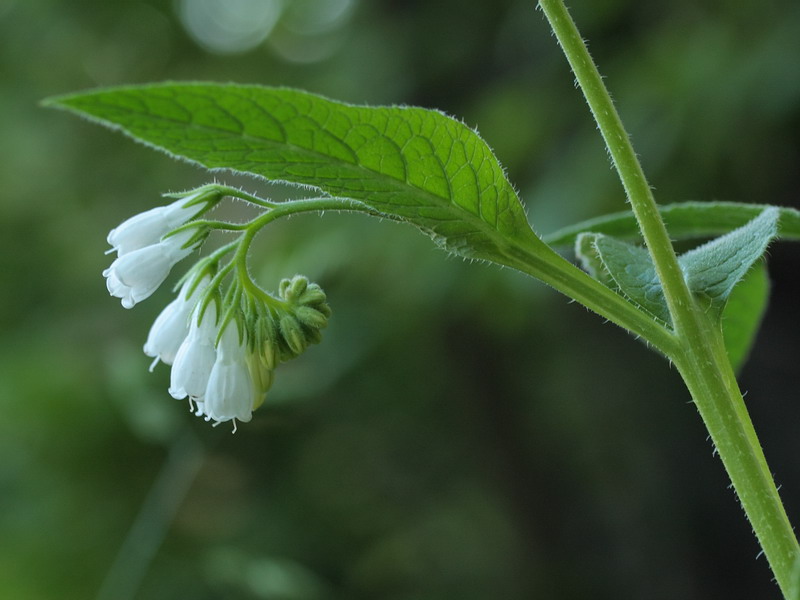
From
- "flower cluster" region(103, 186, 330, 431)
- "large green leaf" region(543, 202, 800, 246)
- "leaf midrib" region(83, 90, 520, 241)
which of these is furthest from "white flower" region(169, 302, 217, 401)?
"large green leaf" region(543, 202, 800, 246)

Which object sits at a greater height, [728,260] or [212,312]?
[728,260]

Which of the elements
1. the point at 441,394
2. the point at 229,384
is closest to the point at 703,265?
the point at 229,384

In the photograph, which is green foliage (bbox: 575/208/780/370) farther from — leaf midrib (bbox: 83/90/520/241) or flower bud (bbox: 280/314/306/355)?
flower bud (bbox: 280/314/306/355)

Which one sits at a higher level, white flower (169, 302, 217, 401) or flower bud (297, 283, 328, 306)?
flower bud (297, 283, 328, 306)

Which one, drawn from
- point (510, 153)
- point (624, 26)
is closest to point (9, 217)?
point (510, 153)

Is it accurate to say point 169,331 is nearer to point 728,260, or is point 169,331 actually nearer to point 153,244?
point 153,244

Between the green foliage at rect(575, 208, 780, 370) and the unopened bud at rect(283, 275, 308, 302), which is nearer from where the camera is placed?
the green foliage at rect(575, 208, 780, 370)

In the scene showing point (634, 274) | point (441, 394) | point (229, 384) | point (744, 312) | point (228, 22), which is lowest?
point (229, 384)

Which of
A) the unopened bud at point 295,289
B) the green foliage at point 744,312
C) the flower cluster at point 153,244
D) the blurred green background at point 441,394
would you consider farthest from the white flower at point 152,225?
the blurred green background at point 441,394
